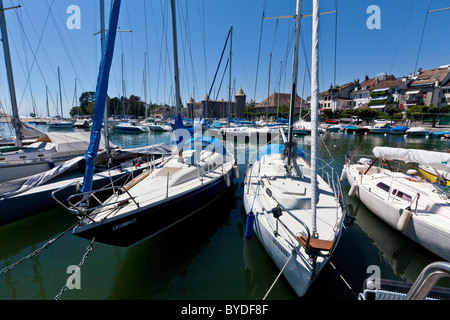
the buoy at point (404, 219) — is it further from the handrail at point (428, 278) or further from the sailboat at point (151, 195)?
the sailboat at point (151, 195)

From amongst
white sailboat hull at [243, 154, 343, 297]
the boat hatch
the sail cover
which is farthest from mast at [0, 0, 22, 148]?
white sailboat hull at [243, 154, 343, 297]

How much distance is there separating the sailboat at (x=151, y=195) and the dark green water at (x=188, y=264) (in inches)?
34.8

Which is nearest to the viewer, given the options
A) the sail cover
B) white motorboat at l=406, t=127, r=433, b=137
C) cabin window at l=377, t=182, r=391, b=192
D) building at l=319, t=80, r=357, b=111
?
the sail cover

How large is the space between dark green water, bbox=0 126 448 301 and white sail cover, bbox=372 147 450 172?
2.93 m

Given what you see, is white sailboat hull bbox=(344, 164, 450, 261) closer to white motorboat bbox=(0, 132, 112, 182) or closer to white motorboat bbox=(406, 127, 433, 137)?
white motorboat bbox=(0, 132, 112, 182)

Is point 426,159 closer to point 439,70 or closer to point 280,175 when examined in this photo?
point 280,175

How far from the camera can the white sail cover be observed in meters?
7.36

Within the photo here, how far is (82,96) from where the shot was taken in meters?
103

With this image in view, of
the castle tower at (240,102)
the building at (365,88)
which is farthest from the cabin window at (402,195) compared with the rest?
the castle tower at (240,102)

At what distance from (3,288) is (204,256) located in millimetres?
5274

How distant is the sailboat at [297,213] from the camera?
13.2ft

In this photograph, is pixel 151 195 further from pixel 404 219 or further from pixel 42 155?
pixel 42 155

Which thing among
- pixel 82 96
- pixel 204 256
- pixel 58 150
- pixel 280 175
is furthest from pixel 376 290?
pixel 82 96

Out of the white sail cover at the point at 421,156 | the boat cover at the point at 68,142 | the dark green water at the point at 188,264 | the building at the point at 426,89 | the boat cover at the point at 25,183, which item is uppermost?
the building at the point at 426,89
